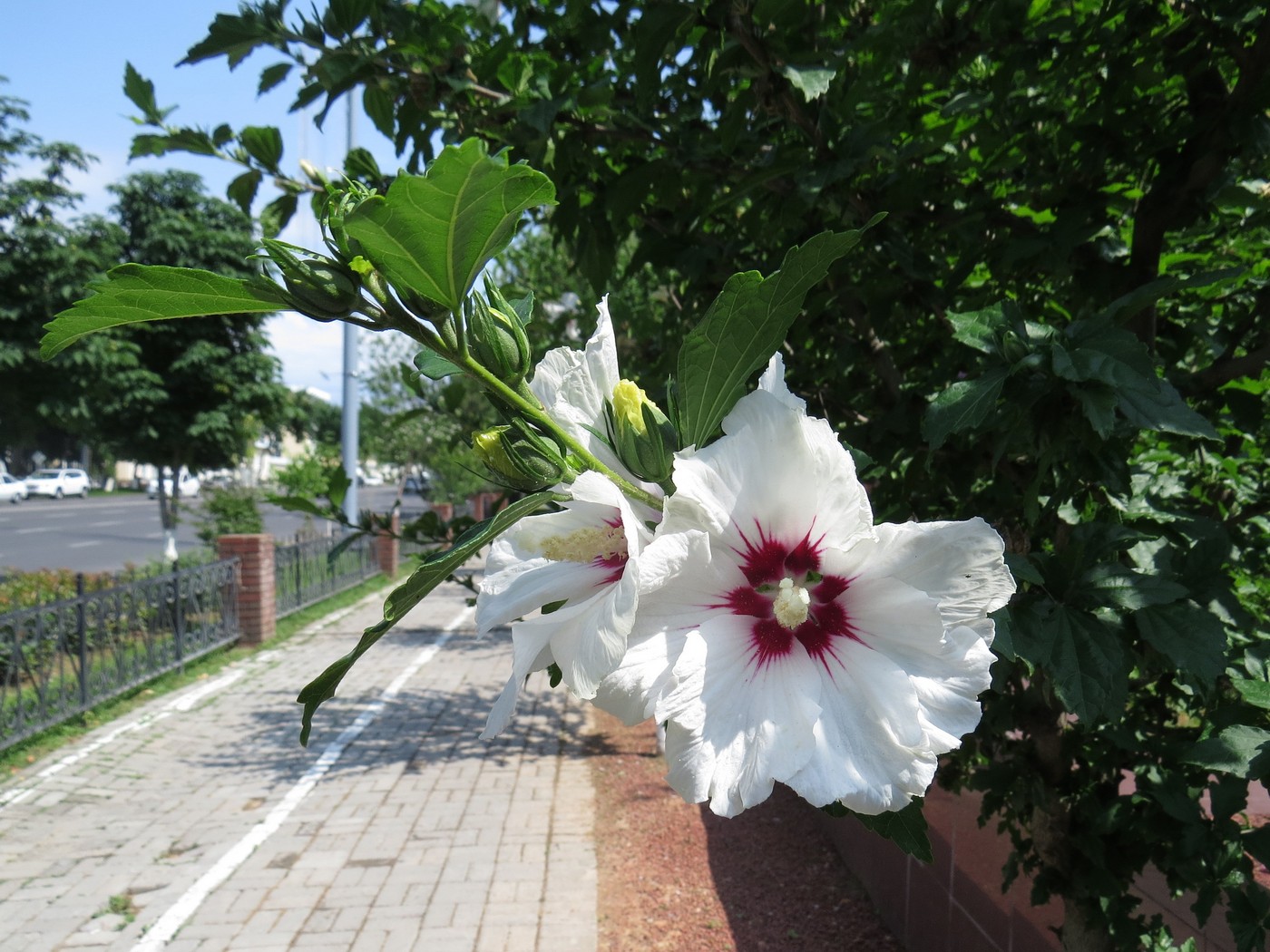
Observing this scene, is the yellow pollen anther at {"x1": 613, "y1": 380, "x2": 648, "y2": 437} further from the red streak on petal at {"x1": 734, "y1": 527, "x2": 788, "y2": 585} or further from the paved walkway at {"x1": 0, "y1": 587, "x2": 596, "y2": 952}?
the paved walkway at {"x1": 0, "y1": 587, "x2": 596, "y2": 952}

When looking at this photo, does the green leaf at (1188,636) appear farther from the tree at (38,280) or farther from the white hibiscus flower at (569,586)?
the tree at (38,280)

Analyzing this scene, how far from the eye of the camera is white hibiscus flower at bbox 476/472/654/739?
68cm

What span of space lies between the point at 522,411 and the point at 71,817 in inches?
254

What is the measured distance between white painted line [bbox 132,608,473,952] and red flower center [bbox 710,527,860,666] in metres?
4.72

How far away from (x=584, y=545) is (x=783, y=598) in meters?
0.18

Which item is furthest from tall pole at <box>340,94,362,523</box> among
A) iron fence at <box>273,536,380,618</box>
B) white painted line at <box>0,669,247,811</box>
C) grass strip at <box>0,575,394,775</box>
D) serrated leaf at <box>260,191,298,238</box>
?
serrated leaf at <box>260,191,298,238</box>

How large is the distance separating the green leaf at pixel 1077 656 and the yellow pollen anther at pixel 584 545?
74cm

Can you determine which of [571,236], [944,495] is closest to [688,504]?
[944,495]

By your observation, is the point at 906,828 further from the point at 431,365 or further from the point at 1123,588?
the point at 1123,588

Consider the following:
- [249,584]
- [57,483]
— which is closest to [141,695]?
[249,584]

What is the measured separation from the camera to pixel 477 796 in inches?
251

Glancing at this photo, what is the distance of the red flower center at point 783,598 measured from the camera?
0.77m

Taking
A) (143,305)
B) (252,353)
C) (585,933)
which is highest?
(252,353)

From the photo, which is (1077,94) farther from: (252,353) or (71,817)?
(252,353)
